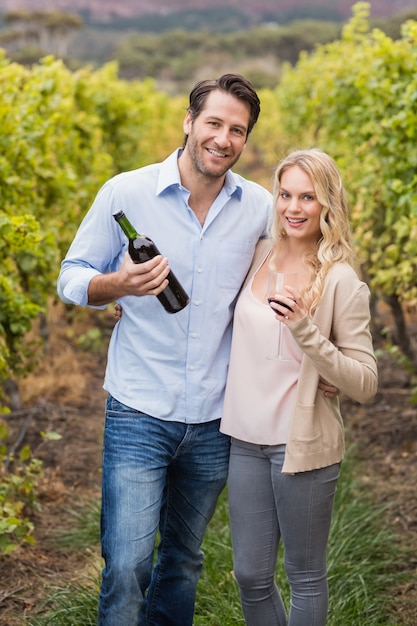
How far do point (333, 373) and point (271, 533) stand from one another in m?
0.60

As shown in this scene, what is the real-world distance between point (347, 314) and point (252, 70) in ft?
205

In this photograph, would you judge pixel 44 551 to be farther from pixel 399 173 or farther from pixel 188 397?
pixel 399 173

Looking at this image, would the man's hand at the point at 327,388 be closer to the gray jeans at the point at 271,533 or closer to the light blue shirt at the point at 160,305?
the gray jeans at the point at 271,533

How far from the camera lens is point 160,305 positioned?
3.01 meters

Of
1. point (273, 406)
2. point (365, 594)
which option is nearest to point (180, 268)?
point (273, 406)

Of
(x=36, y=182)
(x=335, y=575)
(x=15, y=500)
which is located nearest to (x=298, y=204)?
(x=335, y=575)

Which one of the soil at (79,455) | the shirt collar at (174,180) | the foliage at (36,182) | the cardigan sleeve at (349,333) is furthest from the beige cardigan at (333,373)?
the foliage at (36,182)

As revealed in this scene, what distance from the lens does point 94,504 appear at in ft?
16.0

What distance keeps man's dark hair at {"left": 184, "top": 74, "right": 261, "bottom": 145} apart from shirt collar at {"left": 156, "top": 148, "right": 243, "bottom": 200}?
171mm

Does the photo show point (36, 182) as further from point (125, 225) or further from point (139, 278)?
point (139, 278)

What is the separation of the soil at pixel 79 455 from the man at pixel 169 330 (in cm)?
107

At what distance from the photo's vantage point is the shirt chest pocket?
3.06m

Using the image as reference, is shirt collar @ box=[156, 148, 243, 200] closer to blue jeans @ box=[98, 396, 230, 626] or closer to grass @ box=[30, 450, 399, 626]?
blue jeans @ box=[98, 396, 230, 626]

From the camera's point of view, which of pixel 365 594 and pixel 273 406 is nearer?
pixel 273 406
